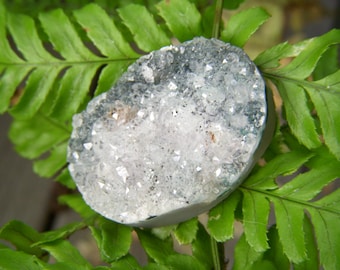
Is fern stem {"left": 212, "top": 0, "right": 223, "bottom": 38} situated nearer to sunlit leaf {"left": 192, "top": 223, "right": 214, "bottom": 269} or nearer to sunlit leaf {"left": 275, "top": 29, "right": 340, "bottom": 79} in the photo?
sunlit leaf {"left": 275, "top": 29, "right": 340, "bottom": 79}

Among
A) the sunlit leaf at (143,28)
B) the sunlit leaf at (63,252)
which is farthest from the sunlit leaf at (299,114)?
the sunlit leaf at (63,252)

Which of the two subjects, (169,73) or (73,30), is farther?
(73,30)

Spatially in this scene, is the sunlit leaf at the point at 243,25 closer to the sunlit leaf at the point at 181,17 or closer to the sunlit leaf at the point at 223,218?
the sunlit leaf at the point at 181,17

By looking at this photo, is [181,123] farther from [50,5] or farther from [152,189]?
[50,5]

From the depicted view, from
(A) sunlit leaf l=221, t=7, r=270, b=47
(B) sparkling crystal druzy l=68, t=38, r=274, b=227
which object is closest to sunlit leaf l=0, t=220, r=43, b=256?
(B) sparkling crystal druzy l=68, t=38, r=274, b=227

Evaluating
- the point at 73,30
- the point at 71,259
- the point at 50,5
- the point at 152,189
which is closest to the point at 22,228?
the point at 71,259

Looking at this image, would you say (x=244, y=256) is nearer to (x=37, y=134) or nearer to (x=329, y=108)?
(x=329, y=108)

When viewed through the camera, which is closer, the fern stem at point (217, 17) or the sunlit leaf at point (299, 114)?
the sunlit leaf at point (299, 114)
